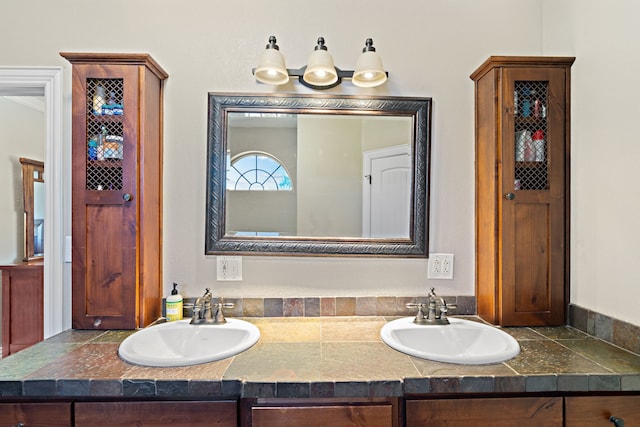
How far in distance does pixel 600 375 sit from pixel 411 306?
2.20 feet

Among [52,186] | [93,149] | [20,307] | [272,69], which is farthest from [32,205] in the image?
[272,69]

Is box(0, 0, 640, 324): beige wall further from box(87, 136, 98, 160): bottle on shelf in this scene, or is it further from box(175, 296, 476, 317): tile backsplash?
box(87, 136, 98, 160): bottle on shelf

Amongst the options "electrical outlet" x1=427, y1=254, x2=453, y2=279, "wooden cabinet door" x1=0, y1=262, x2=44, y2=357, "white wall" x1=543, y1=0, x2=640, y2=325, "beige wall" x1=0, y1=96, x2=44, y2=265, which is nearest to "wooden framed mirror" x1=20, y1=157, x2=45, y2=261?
"beige wall" x1=0, y1=96, x2=44, y2=265

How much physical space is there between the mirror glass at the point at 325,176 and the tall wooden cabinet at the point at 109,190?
369 millimetres

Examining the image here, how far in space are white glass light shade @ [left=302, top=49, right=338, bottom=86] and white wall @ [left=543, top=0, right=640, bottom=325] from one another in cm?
108

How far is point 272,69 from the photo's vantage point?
1397mm

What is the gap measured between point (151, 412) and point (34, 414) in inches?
14.4

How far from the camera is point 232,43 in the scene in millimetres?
1565

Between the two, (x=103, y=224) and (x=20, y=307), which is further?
(x=20, y=307)

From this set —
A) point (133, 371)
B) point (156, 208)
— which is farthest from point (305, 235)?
point (133, 371)

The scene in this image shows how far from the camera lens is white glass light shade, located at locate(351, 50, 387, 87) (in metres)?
1.40

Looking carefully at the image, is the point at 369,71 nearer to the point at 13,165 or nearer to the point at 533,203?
the point at 533,203

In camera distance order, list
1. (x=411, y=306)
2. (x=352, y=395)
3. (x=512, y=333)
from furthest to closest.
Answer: (x=411, y=306), (x=512, y=333), (x=352, y=395)

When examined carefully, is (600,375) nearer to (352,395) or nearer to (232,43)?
(352,395)
